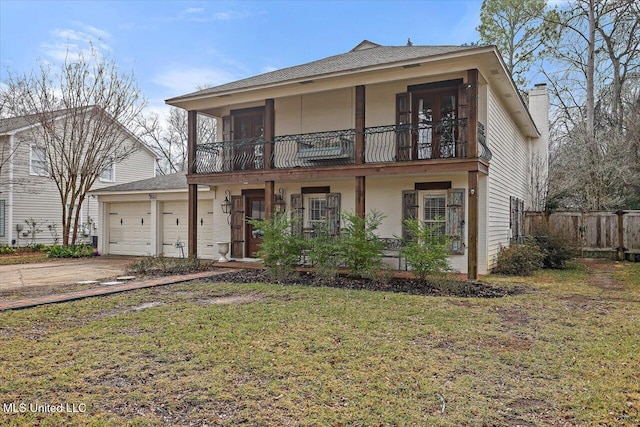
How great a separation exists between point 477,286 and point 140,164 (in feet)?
67.3

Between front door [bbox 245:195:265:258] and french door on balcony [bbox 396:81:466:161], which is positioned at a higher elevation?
french door on balcony [bbox 396:81:466:161]

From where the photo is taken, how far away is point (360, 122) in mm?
10625

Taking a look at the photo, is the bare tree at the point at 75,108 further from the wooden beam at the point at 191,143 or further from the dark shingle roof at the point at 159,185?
the wooden beam at the point at 191,143

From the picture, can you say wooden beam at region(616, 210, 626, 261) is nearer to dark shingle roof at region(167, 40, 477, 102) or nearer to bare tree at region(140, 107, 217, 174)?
dark shingle roof at region(167, 40, 477, 102)

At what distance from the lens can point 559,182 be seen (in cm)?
1917

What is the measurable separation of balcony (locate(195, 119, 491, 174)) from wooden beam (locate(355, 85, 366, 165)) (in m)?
0.19

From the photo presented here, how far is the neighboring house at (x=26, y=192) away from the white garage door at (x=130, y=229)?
2702 mm

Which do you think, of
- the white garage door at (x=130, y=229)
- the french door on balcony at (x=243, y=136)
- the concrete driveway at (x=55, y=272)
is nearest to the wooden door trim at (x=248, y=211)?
the french door on balcony at (x=243, y=136)

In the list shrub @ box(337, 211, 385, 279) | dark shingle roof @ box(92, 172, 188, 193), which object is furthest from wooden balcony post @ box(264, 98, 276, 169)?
dark shingle roof @ box(92, 172, 188, 193)

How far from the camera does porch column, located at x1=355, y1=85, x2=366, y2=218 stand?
34.9 feet

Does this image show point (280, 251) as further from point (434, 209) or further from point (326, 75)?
point (326, 75)

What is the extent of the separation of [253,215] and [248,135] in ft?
8.47

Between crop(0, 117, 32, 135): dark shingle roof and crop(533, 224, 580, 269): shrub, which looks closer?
crop(533, 224, 580, 269): shrub

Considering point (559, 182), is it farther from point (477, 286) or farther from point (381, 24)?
point (477, 286)
